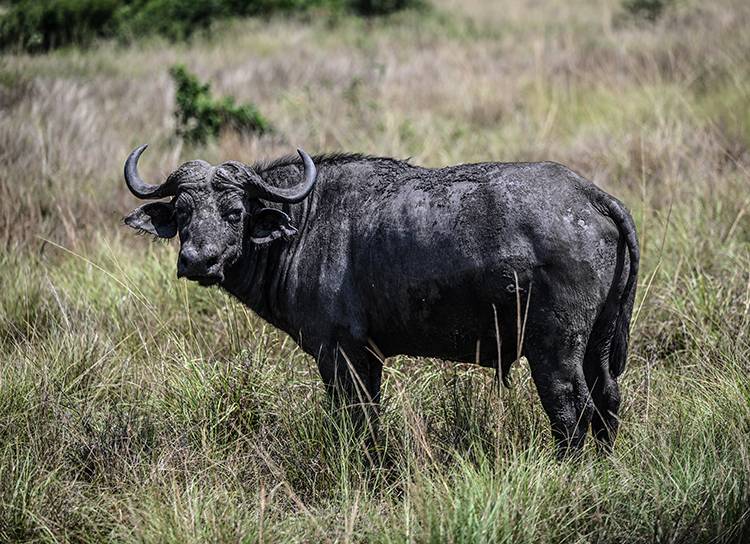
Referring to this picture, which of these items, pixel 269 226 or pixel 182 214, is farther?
pixel 269 226

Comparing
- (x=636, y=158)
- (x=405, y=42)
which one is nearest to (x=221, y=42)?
(x=405, y=42)

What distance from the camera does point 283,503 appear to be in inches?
195

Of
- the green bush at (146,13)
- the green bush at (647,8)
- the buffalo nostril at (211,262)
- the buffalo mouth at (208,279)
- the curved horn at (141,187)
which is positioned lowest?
the green bush at (146,13)

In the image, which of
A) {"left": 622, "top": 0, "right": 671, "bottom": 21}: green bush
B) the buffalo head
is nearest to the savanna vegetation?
the buffalo head

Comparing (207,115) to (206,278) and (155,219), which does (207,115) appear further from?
(206,278)

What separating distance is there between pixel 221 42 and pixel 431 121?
8199 millimetres

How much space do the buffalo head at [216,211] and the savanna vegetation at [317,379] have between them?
0.88 meters

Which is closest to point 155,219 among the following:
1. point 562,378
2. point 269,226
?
point 269,226

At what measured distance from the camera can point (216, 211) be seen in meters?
5.18

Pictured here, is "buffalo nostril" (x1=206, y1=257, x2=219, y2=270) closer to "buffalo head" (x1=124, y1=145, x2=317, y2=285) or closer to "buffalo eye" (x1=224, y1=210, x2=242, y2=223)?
"buffalo head" (x1=124, y1=145, x2=317, y2=285)

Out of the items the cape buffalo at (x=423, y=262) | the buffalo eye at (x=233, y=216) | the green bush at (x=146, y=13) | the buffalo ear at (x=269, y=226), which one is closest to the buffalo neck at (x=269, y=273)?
the cape buffalo at (x=423, y=262)

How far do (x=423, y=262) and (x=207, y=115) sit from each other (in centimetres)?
783

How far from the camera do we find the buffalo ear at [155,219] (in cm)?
547

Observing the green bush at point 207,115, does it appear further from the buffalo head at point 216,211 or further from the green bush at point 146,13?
the buffalo head at point 216,211
